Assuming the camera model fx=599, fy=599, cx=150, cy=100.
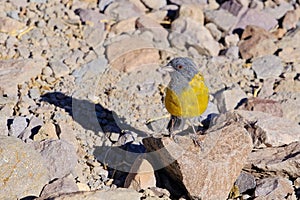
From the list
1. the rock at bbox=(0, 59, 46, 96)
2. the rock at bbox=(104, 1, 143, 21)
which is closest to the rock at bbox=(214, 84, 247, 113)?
the rock at bbox=(104, 1, 143, 21)

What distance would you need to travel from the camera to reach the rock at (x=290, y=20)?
306 inches

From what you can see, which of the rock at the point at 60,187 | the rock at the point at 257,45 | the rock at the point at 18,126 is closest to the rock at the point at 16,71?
the rock at the point at 18,126

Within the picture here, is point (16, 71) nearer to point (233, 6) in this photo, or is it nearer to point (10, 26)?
point (10, 26)

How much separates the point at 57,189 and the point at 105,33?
2.92 meters

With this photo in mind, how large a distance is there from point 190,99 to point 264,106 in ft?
4.73

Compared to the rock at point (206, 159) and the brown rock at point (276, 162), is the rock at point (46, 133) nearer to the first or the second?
the rock at point (206, 159)

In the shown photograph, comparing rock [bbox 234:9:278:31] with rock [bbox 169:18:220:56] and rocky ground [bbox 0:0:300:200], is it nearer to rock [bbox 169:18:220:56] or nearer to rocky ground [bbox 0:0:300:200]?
rocky ground [bbox 0:0:300:200]

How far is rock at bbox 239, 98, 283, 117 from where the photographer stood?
6.23m

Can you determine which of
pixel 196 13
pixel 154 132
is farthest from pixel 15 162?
pixel 196 13

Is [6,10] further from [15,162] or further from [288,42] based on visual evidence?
[288,42]

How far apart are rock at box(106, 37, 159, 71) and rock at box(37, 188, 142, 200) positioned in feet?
7.84

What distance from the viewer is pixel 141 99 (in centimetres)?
655

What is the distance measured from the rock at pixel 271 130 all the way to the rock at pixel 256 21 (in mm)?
2157

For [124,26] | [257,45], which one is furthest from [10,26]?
[257,45]
